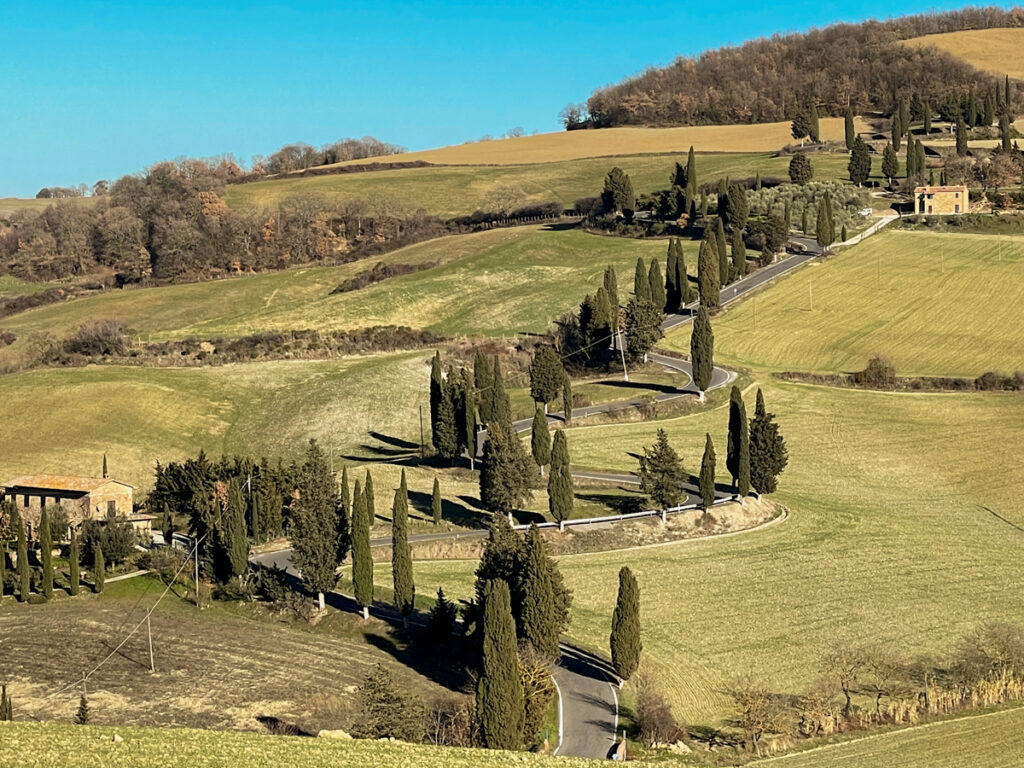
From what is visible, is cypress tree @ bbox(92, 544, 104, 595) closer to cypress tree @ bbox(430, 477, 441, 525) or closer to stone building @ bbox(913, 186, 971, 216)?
cypress tree @ bbox(430, 477, 441, 525)

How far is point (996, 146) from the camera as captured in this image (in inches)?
7131

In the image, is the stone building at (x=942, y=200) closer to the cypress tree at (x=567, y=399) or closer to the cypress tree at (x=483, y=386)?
the cypress tree at (x=567, y=399)

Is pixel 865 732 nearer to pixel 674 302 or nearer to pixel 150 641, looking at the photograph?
pixel 150 641

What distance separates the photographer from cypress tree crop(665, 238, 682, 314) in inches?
5369

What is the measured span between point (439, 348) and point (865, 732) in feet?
294

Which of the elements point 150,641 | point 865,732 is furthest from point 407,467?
point 865,732

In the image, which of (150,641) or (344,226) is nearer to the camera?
(150,641)

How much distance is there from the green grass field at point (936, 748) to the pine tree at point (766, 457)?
1466 inches

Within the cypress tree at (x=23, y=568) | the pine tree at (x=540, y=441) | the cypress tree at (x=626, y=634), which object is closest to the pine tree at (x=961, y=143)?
the pine tree at (x=540, y=441)

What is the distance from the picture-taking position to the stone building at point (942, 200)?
6344 inches

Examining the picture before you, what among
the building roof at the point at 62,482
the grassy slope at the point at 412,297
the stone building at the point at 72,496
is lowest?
the stone building at the point at 72,496

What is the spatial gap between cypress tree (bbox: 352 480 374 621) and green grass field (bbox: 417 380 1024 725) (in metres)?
5.26

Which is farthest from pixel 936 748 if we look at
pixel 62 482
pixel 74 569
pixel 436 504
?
pixel 62 482

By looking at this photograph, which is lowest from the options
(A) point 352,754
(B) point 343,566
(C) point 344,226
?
(B) point 343,566
